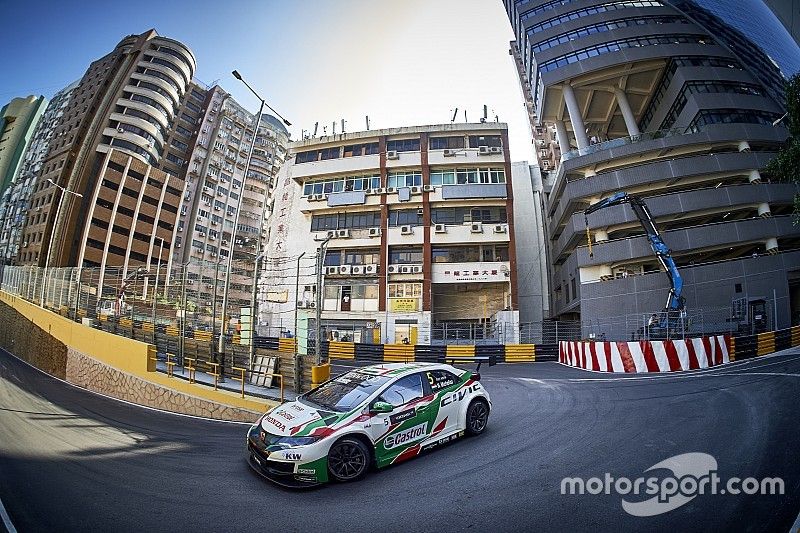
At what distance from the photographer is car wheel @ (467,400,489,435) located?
18.9 ft

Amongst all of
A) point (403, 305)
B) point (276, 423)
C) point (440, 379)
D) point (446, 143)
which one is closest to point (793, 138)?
point (440, 379)

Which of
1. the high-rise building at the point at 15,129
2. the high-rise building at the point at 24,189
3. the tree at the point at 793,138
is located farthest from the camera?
the high-rise building at the point at 24,189

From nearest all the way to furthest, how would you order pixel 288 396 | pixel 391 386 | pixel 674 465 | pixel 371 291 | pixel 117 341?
pixel 674 465 → pixel 391 386 → pixel 288 396 → pixel 117 341 → pixel 371 291

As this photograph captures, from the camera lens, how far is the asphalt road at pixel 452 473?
3182 mm

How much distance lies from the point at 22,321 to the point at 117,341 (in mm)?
9377

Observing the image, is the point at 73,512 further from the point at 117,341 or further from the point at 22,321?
the point at 22,321

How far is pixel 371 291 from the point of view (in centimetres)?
2942

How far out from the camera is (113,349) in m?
12.6

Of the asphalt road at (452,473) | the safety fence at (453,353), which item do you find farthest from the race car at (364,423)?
the safety fence at (453,353)

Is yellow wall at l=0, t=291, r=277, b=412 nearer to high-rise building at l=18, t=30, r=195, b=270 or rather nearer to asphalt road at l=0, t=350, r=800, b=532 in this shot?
asphalt road at l=0, t=350, r=800, b=532

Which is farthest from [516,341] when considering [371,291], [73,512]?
[73,512]

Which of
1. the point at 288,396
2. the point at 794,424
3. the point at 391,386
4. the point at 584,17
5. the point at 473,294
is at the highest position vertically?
the point at 584,17

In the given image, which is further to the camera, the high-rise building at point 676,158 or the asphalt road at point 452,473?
the high-rise building at point 676,158

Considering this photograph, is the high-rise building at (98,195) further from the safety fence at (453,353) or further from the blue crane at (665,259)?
the blue crane at (665,259)
